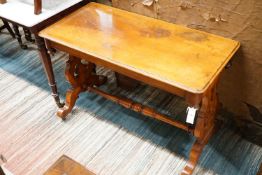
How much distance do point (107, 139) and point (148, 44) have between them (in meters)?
0.70

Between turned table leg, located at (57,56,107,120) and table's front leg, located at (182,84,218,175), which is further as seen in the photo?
turned table leg, located at (57,56,107,120)

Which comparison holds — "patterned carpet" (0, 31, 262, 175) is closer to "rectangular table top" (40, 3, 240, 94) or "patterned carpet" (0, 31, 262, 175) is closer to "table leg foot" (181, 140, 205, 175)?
"table leg foot" (181, 140, 205, 175)

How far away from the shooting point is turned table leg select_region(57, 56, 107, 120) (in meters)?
1.91

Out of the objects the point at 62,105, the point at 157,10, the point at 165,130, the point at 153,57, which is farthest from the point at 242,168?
the point at 62,105

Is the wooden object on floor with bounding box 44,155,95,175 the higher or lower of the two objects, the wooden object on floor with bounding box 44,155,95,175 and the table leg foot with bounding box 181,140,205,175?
the higher

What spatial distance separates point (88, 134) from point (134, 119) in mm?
314

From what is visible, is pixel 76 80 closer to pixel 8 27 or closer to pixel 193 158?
pixel 193 158

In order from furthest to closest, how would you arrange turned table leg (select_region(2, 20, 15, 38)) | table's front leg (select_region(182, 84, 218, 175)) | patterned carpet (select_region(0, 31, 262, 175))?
turned table leg (select_region(2, 20, 15, 38)), patterned carpet (select_region(0, 31, 262, 175)), table's front leg (select_region(182, 84, 218, 175))

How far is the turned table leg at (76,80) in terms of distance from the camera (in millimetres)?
1914

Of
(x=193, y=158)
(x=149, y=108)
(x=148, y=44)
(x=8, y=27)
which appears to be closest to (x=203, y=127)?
(x=193, y=158)

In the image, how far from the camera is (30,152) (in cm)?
185

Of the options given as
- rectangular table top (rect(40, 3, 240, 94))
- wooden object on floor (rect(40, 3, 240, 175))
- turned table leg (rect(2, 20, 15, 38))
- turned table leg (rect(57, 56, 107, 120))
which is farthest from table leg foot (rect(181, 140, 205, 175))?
turned table leg (rect(2, 20, 15, 38))

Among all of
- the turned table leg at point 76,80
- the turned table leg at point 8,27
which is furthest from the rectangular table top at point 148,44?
the turned table leg at point 8,27

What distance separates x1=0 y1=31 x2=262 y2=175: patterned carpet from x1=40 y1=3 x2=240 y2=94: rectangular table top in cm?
61
